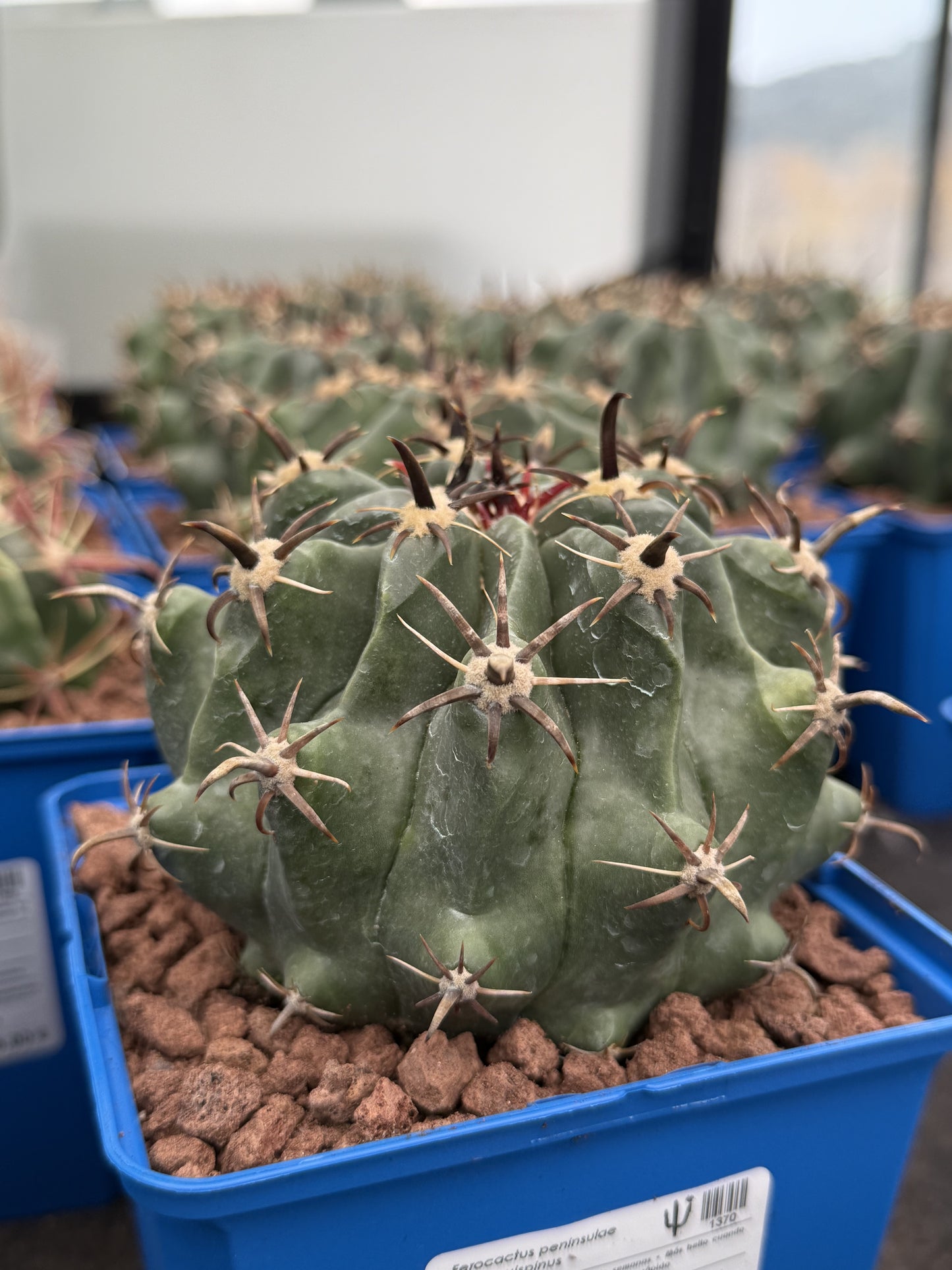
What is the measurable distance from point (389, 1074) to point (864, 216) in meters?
3.63

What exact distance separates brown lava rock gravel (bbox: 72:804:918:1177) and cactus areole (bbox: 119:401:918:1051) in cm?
2

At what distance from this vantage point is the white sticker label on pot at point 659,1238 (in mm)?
666

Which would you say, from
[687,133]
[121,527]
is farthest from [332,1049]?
[687,133]

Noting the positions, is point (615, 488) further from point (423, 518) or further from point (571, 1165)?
point (571, 1165)

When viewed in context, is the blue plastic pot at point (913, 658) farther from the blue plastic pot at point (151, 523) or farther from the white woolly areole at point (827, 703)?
the white woolly areole at point (827, 703)

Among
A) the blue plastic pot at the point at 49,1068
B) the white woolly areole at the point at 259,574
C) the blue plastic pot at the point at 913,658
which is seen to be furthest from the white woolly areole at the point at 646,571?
the blue plastic pot at the point at 913,658

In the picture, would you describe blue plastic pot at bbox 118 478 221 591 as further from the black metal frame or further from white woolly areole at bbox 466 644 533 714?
the black metal frame

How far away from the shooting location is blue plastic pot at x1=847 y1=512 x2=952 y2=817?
2.02m

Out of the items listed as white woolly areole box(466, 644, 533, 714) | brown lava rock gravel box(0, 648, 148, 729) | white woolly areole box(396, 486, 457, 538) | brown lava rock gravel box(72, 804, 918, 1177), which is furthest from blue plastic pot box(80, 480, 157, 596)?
white woolly areole box(466, 644, 533, 714)

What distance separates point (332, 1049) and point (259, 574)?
302mm

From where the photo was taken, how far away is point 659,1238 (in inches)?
27.4

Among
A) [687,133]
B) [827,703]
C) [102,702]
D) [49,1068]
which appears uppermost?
[687,133]

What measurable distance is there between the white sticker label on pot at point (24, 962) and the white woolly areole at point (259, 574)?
1.73 feet

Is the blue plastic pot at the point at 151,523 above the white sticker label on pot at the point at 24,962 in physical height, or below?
above
